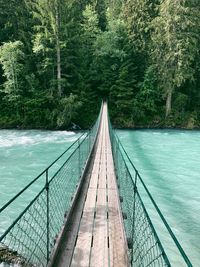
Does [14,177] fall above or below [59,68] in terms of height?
below

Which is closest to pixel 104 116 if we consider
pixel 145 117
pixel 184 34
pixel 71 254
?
pixel 145 117

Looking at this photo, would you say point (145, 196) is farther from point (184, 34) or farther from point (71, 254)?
point (184, 34)

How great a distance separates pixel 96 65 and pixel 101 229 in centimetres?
1700

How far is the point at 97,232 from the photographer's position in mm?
3748

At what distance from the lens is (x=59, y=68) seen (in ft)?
60.6

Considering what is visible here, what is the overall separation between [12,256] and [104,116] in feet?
33.2

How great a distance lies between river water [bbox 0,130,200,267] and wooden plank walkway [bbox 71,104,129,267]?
1766 mm

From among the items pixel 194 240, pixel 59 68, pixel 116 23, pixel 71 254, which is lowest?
pixel 194 240

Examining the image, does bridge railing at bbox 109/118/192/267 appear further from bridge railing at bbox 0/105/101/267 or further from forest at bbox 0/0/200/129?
forest at bbox 0/0/200/129

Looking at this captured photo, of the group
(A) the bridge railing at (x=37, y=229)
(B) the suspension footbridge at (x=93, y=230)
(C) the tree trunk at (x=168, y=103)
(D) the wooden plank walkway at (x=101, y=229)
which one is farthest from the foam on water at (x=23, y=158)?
(C) the tree trunk at (x=168, y=103)

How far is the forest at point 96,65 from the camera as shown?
17906 millimetres

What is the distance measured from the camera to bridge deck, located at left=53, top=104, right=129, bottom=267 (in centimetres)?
311

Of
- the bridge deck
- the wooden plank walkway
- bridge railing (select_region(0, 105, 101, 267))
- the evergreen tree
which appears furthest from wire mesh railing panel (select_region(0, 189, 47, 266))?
the evergreen tree

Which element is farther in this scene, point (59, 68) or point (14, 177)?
point (59, 68)
